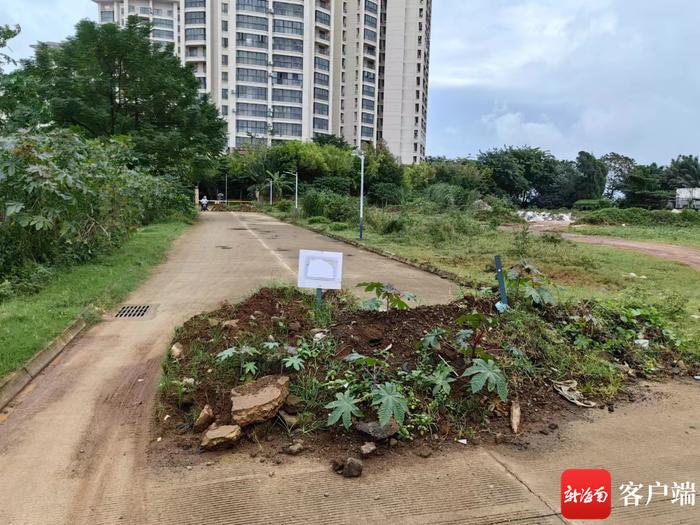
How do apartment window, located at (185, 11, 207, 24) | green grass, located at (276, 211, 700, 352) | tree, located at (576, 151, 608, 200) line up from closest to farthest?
1. green grass, located at (276, 211, 700, 352)
2. tree, located at (576, 151, 608, 200)
3. apartment window, located at (185, 11, 207, 24)

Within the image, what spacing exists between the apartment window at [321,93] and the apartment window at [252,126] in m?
8.71

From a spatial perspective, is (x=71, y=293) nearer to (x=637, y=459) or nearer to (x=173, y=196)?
(x=637, y=459)

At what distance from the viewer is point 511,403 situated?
3.76 m

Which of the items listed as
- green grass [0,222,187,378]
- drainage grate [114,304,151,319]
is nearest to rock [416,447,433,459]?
green grass [0,222,187,378]

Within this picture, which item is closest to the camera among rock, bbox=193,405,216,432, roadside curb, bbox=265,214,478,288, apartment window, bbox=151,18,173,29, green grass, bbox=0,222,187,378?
rock, bbox=193,405,216,432

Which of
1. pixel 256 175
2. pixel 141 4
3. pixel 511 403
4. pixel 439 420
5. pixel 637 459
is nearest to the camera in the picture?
pixel 637 459

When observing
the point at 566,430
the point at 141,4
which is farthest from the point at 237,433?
the point at 141,4

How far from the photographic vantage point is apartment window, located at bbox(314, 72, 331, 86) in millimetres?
71500

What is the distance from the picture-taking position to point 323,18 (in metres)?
71.9

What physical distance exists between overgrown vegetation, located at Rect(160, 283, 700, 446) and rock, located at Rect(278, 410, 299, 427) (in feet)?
0.13

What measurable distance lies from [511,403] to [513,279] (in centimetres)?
186

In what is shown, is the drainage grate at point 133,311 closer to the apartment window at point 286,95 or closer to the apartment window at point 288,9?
the apartment window at point 286,95

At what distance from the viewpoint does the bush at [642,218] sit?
35.3 meters
